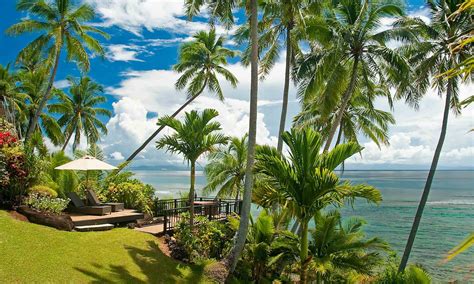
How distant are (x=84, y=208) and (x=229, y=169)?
353 inches

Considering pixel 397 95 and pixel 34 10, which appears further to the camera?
pixel 34 10

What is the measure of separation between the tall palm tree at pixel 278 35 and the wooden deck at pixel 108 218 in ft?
22.1

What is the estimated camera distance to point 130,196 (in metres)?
18.8

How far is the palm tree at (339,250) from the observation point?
12195 millimetres

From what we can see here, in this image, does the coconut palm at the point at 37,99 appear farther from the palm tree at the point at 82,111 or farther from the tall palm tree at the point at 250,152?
the tall palm tree at the point at 250,152

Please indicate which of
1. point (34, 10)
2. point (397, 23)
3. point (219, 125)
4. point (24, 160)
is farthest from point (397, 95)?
point (34, 10)

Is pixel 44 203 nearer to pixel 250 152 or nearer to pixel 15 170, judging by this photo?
pixel 15 170

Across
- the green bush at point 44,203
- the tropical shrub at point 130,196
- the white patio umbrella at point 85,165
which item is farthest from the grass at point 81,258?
the tropical shrub at point 130,196

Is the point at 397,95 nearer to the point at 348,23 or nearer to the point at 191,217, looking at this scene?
the point at 348,23

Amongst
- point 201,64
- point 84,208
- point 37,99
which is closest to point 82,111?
point 37,99

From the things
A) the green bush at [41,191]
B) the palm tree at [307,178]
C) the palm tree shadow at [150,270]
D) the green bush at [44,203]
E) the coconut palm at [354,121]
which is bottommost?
the palm tree shadow at [150,270]

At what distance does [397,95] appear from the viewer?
19.7 m

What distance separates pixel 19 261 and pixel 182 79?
2272 cm

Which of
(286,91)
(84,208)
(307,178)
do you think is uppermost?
(286,91)
